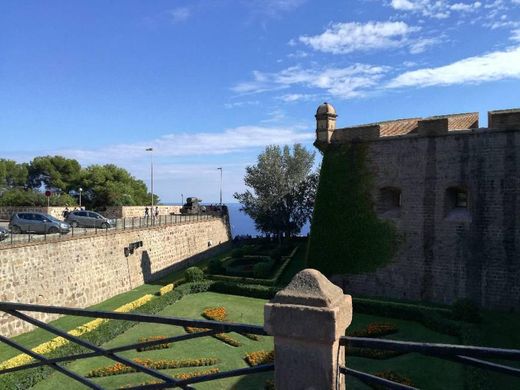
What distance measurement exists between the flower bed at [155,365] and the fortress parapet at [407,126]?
504 inches

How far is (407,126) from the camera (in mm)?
20734

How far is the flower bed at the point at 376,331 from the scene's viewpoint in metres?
15.1

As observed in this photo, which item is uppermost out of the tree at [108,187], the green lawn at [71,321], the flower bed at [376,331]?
the tree at [108,187]

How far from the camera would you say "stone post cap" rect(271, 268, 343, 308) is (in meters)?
2.79

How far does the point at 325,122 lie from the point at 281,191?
61.2ft

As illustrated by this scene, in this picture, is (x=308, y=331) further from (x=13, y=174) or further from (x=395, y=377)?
(x=13, y=174)

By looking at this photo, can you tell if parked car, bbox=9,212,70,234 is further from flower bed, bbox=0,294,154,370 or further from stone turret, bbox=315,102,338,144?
stone turret, bbox=315,102,338,144

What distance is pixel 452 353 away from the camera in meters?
2.55

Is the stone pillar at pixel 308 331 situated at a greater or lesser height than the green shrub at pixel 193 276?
greater

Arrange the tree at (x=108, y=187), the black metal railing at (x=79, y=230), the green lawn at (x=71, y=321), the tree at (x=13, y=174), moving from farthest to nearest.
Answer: the tree at (x=13, y=174), the tree at (x=108, y=187), the black metal railing at (x=79, y=230), the green lawn at (x=71, y=321)

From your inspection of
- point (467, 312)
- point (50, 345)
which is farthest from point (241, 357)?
point (467, 312)

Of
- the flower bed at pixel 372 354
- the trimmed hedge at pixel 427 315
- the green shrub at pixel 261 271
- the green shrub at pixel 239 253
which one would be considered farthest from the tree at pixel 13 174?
the flower bed at pixel 372 354

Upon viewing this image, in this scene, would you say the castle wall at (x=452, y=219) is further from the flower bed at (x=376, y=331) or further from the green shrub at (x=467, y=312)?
the flower bed at (x=376, y=331)

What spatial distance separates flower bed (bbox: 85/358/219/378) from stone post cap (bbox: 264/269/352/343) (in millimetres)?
11047
